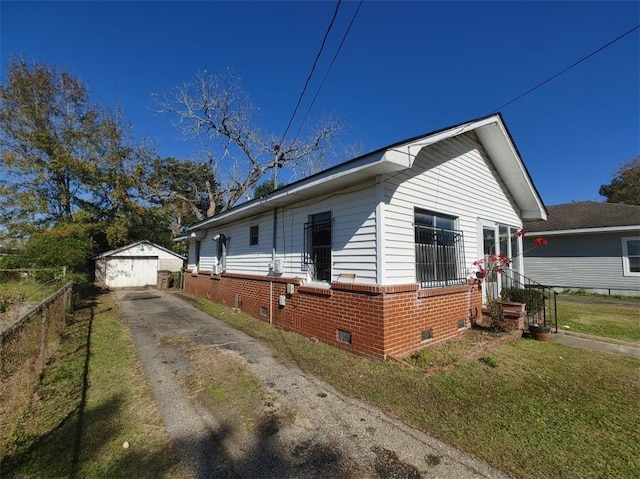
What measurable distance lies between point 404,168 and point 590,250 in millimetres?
13919

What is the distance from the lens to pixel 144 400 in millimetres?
3514

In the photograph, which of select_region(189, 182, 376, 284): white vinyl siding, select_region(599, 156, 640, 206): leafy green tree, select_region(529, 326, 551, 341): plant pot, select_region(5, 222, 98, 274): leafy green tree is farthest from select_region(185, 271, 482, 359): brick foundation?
select_region(599, 156, 640, 206): leafy green tree

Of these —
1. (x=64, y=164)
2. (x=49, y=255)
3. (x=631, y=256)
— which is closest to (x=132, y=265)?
(x=64, y=164)

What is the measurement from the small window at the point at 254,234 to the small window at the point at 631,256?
49.0ft

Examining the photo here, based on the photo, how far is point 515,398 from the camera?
367 centimetres

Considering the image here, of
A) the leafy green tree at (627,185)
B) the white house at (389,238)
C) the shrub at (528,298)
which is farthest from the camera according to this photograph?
the leafy green tree at (627,185)

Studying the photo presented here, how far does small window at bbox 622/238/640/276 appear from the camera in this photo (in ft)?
39.8

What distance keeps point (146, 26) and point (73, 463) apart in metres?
9.76

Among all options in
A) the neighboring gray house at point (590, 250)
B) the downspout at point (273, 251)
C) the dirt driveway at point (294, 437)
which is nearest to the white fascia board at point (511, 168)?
the neighboring gray house at point (590, 250)

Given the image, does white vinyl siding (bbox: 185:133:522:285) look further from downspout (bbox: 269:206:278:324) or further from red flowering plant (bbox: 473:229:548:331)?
red flowering plant (bbox: 473:229:548:331)

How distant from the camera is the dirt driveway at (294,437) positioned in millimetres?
2412

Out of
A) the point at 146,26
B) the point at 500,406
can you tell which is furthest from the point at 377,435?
the point at 146,26

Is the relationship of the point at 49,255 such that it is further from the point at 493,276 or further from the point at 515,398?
the point at 493,276

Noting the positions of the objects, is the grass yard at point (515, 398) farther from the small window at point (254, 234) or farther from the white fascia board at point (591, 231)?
the white fascia board at point (591, 231)
